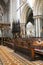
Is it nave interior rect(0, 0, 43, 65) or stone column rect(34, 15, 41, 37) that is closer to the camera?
nave interior rect(0, 0, 43, 65)

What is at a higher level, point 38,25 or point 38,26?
point 38,25

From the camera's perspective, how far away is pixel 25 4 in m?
20.3

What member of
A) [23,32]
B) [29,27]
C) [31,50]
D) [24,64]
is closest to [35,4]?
[29,27]

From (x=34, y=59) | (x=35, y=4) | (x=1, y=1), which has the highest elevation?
(x=1, y=1)

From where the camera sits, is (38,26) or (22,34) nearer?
(38,26)

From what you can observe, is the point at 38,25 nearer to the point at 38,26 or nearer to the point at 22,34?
the point at 38,26

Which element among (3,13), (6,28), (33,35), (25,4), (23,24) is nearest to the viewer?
(33,35)

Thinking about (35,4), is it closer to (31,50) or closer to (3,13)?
(31,50)

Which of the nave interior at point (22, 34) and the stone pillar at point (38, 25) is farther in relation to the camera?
the stone pillar at point (38, 25)

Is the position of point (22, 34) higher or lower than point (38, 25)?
lower

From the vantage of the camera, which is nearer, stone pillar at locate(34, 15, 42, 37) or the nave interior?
the nave interior

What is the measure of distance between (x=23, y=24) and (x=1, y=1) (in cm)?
1269

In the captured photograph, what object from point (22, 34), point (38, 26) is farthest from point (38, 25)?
point (22, 34)

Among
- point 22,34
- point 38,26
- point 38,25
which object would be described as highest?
point 38,25
